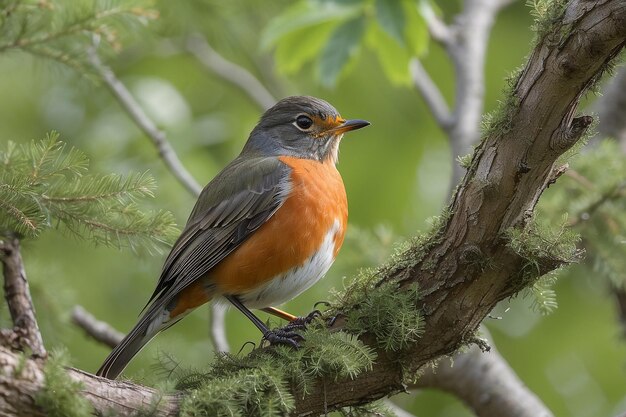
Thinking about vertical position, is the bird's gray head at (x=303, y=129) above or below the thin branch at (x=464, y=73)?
below

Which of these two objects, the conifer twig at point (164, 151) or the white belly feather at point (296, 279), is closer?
the white belly feather at point (296, 279)

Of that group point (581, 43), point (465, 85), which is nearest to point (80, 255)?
point (465, 85)

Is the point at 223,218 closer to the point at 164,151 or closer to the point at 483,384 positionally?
the point at 164,151

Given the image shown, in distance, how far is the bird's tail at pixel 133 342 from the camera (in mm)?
5996

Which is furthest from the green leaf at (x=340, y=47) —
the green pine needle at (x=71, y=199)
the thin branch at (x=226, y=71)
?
the thin branch at (x=226, y=71)

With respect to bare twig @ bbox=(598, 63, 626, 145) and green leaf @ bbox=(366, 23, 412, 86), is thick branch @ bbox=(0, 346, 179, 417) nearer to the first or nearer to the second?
green leaf @ bbox=(366, 23, 412, 86)

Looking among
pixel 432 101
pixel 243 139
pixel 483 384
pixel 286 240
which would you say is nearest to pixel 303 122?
pixel 286 240

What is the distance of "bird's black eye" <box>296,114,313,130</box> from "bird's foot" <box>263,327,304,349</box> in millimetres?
2437

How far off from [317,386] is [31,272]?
2.79 meters

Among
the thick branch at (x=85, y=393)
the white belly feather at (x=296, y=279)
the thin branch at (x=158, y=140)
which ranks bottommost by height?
the thick branch at (x=85, y=393)

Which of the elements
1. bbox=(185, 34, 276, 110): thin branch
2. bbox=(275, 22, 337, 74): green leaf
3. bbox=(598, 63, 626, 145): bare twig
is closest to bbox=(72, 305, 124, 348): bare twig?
bbox=(275, 22, 337, 74): green leaf

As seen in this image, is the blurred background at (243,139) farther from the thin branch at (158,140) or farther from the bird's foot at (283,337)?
the bird's foot at (283,337)

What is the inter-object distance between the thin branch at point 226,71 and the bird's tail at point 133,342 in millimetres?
4593

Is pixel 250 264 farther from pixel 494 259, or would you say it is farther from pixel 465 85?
pixel 465 85
